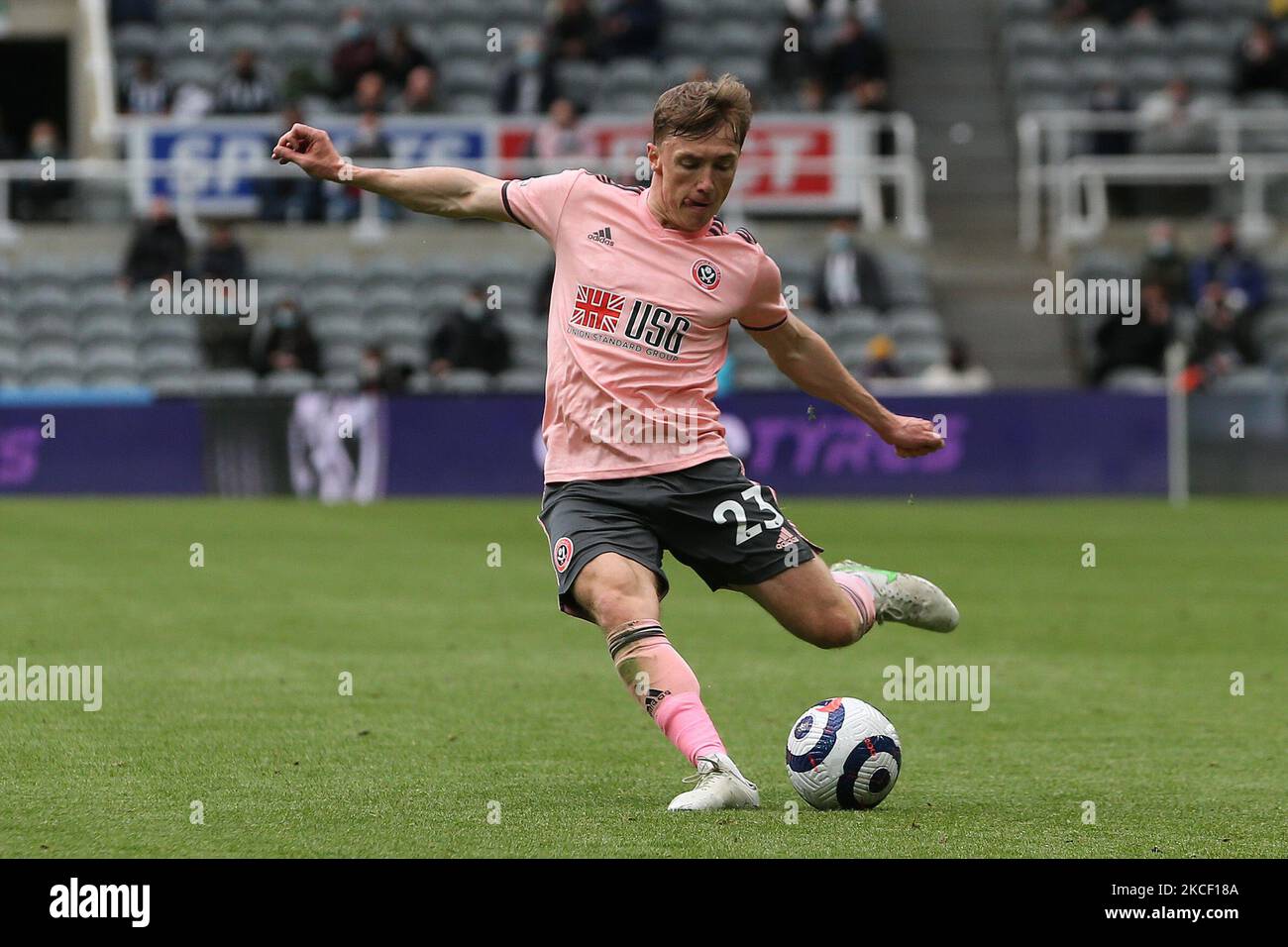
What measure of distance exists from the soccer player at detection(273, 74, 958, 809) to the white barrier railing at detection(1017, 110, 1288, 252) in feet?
63.7

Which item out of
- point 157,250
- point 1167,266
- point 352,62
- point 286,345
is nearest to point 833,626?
point 286,345

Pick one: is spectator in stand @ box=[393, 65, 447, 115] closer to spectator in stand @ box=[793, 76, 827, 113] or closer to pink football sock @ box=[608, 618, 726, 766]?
spectator in stand @ box=[793, 76, 827, 113]

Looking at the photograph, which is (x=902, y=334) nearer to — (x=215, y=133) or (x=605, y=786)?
(x=215, y=133)

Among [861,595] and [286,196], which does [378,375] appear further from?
[861,595]

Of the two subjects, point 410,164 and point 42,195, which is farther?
point 42,195

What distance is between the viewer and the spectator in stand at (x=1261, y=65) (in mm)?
27922

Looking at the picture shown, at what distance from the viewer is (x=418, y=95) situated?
25.7 m

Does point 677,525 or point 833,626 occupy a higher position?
point 677,525

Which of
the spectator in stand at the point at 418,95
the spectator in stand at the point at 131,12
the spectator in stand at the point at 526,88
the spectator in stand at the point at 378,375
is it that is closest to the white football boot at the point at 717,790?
the spectator in stand at the point at 378,375

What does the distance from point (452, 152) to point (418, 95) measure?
0.88 metres

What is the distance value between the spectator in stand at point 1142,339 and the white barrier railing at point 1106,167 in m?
2.27

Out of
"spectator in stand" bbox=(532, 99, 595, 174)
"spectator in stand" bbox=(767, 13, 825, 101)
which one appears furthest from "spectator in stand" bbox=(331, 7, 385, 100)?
"spectator in stand" bbox=(767, 13, 825, 101)

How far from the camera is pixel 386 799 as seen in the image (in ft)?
21.8

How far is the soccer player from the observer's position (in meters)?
6.60
